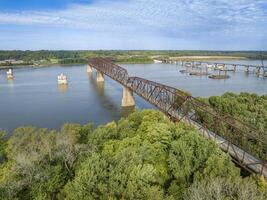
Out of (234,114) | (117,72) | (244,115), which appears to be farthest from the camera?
(117,72)

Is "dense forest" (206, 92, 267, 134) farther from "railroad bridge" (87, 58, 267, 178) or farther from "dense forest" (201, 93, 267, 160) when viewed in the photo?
"railroad bridge" (87, 58, 267, 178)

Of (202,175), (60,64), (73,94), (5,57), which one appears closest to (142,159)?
(202,175)

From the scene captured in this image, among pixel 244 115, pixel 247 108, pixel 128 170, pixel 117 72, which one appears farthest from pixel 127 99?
pixel 128 170

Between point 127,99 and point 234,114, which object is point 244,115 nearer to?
point 234,114

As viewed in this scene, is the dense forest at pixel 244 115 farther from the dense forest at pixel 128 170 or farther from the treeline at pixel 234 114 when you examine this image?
the dense forest at pixel 128 170

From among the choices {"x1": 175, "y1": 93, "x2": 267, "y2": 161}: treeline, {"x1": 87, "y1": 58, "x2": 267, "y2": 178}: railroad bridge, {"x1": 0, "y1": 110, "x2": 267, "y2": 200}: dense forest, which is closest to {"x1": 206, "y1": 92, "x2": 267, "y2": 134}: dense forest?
{"x1": 175, "y1": 93, "x2": 267, "y2": 161}: treeline

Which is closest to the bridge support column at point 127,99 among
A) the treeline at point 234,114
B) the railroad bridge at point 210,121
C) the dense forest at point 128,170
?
the railroad bridge at point 210,121
